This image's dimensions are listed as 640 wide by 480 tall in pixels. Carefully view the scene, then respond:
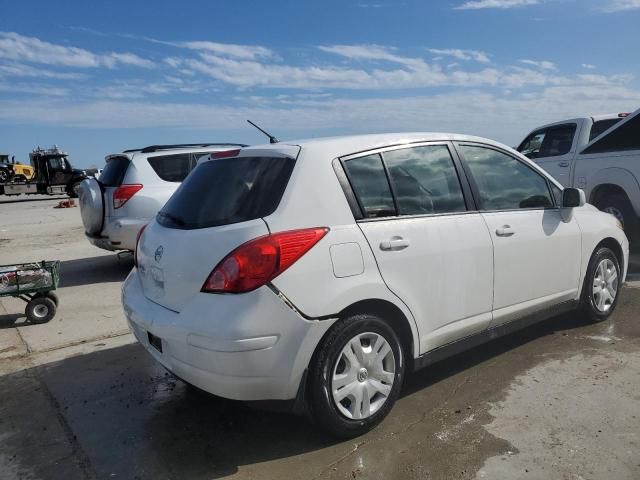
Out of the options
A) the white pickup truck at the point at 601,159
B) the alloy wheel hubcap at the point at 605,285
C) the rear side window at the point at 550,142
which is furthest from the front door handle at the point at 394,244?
the rear side window at the point at 550,142

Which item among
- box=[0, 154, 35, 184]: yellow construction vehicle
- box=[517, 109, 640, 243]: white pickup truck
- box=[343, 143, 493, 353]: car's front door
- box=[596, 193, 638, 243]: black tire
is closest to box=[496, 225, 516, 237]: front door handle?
box=[343, 143, 493, 353]: car's front door

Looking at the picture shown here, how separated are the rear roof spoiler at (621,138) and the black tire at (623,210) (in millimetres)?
675

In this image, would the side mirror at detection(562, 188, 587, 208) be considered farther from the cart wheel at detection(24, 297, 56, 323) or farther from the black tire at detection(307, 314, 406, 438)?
the cart wheel at detection(24, 297, 56, 323)

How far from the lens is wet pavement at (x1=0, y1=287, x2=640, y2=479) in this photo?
2855 mm

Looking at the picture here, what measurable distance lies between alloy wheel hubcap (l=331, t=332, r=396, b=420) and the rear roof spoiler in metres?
6.22

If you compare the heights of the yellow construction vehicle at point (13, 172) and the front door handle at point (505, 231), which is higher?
the front door handle at point (505, 231)

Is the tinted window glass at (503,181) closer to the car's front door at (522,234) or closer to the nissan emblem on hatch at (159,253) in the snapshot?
the car's front door at (522,234)

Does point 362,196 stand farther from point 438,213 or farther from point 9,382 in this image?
point 9,382

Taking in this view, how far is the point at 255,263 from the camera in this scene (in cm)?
275

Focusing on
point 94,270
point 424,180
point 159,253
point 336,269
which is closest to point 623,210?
point 424,180

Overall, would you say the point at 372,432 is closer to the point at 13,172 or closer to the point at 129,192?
the point at 129,192

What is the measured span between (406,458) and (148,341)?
1610 mm

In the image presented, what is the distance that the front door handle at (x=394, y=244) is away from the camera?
3.12 metres

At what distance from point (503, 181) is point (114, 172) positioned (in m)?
5.33
